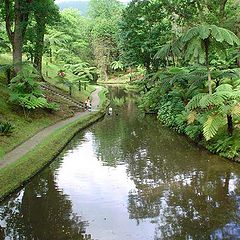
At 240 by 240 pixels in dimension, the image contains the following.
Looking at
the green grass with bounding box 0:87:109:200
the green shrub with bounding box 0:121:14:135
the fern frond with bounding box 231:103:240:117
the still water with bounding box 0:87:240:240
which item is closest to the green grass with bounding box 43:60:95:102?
the green grass with bounding box 0:87:109:200

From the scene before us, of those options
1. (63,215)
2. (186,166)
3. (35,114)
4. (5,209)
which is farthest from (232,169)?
(35,114)

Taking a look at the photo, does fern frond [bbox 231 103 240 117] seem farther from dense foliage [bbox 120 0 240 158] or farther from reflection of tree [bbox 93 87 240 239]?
reflection of tree [bbox 93 87 240 239]

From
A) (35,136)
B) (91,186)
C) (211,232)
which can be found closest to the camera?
(211,232)

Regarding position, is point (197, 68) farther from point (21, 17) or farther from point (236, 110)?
point (21, 17)

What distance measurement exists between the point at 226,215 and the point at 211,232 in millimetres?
1190

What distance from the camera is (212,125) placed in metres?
15.4

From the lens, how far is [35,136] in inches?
759

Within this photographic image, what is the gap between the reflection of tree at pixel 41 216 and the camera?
9.33 m

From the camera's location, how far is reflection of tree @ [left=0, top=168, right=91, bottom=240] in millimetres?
9328

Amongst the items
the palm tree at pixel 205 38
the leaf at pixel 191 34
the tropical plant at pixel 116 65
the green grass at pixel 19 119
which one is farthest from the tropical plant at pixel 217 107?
the tropical plant at pixel 116 65

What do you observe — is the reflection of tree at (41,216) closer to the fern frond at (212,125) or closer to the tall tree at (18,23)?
the fern frond at (212,125)

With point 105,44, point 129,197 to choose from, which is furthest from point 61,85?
point 105,44

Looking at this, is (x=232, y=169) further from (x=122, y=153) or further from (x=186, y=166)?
(x=122, y=153)

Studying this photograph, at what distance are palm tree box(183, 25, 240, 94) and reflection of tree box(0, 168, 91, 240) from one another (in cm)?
810
